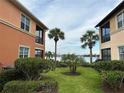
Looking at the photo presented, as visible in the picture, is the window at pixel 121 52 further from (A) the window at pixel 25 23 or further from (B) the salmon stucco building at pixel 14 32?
(A) the window at pixel 25 23

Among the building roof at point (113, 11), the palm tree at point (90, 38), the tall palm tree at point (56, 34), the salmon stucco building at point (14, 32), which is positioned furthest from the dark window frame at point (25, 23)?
the tall palm tree at point (56, 34)

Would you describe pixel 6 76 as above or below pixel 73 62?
below

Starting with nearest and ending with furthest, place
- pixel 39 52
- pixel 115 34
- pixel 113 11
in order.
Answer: pixel 113 11 → pixel 115 34 → pixel 39 52

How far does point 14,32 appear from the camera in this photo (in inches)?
716

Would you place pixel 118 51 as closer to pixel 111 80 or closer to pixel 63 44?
pixel 111 80

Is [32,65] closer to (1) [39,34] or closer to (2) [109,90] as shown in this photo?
(2) [109,90]

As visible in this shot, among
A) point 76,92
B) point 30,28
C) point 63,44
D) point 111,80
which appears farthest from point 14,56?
point 63,44

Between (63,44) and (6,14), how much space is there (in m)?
27.3

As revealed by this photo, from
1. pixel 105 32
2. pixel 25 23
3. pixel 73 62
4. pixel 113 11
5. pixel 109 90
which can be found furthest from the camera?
pixel 105 32

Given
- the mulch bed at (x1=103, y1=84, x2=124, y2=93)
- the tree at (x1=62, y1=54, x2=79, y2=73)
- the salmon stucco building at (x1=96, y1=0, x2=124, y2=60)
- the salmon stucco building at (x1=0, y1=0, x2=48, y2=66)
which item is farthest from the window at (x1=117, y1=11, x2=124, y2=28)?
the salmon stucco building at (x1=0, y1=0, x2=48, y2=66)

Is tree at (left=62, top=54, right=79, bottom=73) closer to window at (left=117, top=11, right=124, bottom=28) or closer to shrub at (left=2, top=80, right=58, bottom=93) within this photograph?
window at (left=117, top=11, right=124, bottom=28)

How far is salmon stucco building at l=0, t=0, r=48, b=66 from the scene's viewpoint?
1577 cm

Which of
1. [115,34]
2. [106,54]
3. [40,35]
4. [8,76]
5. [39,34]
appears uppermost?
[39,34]

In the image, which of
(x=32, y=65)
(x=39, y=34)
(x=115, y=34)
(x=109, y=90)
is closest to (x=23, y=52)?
(x=32, y=65)
